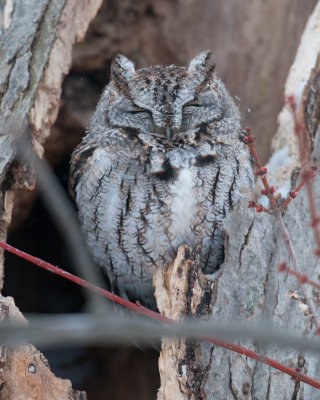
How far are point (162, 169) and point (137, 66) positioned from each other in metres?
1.50

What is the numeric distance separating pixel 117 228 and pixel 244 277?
599 mm

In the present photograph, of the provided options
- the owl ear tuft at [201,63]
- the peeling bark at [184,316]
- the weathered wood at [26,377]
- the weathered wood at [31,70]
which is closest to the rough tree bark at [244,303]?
the peeling bark at [184,316]

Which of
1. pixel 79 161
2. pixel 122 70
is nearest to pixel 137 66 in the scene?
pixel 122 70

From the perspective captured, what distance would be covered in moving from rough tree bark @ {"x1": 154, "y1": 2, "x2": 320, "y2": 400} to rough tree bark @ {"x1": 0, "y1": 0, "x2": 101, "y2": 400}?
0.39m

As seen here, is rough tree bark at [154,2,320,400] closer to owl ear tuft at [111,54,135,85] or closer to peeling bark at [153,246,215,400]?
peeling bark at [153,246,215,400]

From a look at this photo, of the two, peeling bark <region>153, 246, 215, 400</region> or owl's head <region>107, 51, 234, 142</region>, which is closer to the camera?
peeling bark <region>153, 246, 215, 400</region>

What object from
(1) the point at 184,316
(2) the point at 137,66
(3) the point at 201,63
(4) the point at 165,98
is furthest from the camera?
(2) the point at 137,66

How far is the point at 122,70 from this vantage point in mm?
2570

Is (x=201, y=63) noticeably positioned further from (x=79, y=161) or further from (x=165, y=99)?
(x=79, y=161)

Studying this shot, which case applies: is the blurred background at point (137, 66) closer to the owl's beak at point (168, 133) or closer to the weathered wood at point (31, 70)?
the weathered wood at point (31, 70)

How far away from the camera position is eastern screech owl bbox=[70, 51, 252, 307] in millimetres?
2396

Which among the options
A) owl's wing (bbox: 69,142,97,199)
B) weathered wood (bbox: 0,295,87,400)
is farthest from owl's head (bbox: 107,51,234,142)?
weathered wood (bbox: 0,295,87,400)

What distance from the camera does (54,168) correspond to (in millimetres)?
3502

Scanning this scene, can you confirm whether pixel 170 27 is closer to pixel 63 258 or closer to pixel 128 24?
pixel 128 24
